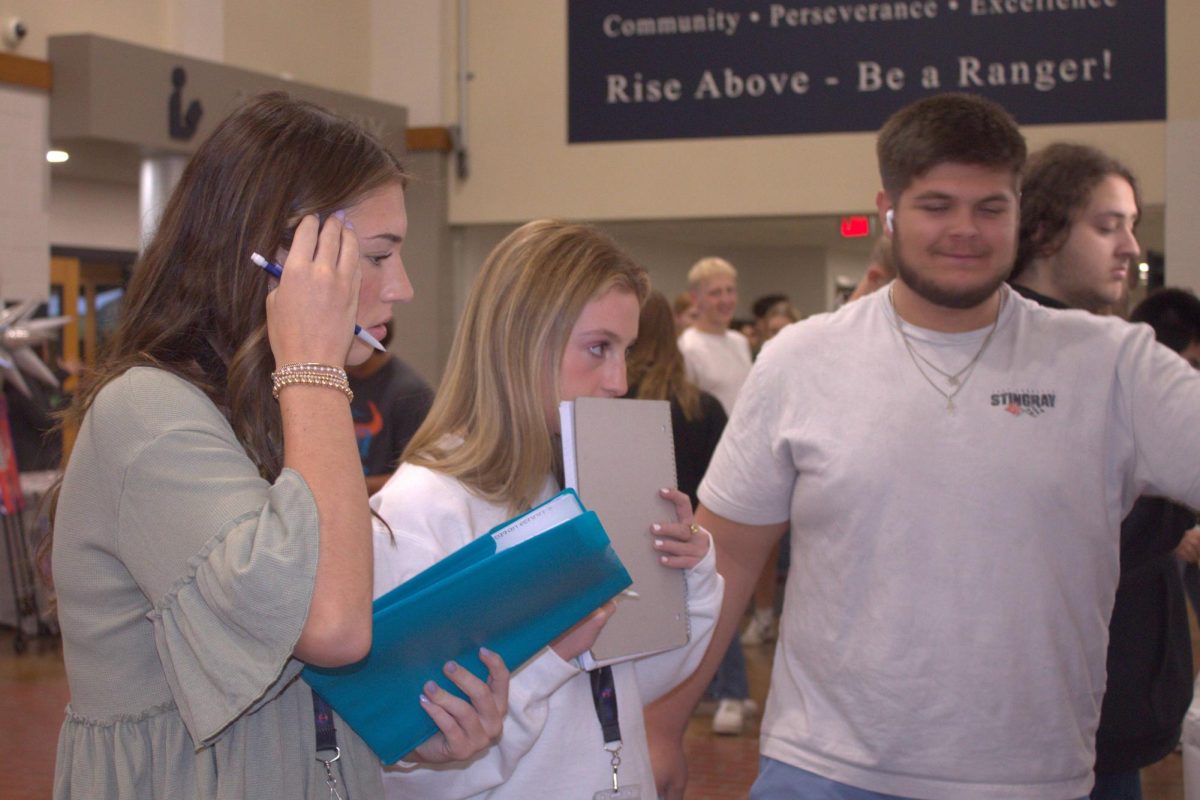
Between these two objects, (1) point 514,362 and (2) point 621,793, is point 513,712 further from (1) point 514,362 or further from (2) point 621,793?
(1) point 514,362

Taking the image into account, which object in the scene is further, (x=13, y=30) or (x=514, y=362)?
(x=13, y=30)

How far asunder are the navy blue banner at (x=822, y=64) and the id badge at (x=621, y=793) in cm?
312

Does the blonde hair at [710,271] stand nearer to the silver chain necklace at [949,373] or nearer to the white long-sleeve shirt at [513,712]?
the silver chain necklace at [949,373]

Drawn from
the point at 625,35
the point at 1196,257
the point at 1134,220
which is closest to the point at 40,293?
the point at 625,35

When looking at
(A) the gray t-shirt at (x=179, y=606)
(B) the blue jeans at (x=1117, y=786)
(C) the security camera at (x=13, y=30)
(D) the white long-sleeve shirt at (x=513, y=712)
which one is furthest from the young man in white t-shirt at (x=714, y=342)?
(A) the gray t-shirt at (x=179, y=606)

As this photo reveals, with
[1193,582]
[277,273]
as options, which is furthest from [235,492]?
[1193,582]

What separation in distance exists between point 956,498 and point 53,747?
448cm

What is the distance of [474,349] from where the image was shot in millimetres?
2104

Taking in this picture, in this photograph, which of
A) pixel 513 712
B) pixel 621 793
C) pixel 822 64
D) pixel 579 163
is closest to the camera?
pixel 513 712

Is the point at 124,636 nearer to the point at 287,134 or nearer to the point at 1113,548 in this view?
the point at 287,134

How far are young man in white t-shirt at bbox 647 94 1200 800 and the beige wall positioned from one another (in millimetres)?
7920

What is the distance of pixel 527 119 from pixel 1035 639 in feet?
31.5

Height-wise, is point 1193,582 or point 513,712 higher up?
point 513,712

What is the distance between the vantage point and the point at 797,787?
2.18 meters
